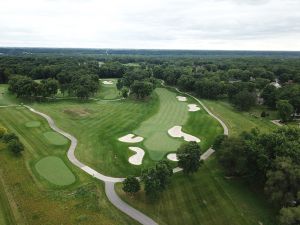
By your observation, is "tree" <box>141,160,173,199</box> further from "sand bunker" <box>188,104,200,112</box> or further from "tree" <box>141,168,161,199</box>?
"sand bunker" <box>188,104,200,112</box>

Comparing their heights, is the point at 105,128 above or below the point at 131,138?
below

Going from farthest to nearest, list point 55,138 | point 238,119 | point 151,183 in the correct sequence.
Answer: point 238,119, point 55,138, point 151,183

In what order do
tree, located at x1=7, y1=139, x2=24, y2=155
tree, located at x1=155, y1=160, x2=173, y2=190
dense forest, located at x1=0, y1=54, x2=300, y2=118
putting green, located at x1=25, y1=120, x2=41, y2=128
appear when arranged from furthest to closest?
dense forest, located at x1=0, y1=54, x2=300, y2=118, putting green, located at x1=25, y1=120, x2=41, y2=128, tree, located at x1=7, y1=139, x2=24, y2=155, tree, located at x1=155, y1=160, x2=173, y2=190

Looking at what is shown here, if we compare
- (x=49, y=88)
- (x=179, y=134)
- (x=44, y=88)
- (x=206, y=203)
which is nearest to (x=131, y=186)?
(x=206, y=203)

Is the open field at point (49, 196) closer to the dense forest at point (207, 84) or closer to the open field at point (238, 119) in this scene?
the open field at point (238, 119)

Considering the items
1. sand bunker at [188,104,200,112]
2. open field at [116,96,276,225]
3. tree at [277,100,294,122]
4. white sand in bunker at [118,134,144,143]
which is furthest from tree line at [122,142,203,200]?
tree at [277,100,294,122]

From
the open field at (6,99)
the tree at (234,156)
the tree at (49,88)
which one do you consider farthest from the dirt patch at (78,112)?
the tree at (234,156)

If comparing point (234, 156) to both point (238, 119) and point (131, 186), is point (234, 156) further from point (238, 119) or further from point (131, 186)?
point (238, 119)

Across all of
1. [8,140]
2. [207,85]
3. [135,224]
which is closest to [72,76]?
[207,85]
